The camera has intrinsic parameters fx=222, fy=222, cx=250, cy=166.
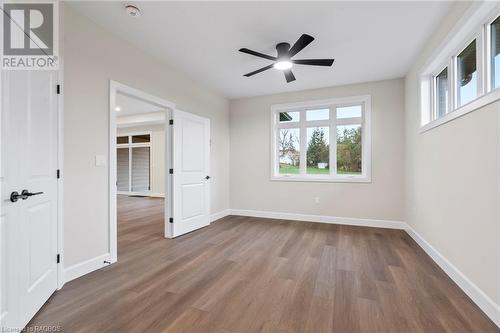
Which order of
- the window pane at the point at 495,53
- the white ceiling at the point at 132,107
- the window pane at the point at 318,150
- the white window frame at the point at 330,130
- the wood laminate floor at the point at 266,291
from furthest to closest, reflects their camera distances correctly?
1. the white ceiling at the point at 132,107
2. the window pane at the point at 318,150
3. the white window frame at the point at 330,130
4. the window pane at the point at 495,53
5. the wood laminate floor at the point at 266,291

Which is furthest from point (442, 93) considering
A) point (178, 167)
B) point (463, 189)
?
point (178, 167)

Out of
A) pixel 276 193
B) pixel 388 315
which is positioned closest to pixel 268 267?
pixel 388 315

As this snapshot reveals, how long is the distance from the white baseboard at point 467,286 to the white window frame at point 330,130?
5.80ft

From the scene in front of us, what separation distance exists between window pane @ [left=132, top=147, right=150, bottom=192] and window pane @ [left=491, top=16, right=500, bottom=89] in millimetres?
9304

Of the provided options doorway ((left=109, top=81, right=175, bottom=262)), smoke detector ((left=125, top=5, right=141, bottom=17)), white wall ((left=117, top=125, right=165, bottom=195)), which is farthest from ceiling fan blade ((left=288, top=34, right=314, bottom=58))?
white wall ((left=117, top=125, right=165, bottom=195))

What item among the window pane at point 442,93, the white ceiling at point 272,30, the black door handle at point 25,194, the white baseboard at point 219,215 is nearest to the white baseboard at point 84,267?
the black door handle at point 25,194

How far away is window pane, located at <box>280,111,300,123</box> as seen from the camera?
16.7ft

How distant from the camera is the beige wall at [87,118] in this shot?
7.57 ft

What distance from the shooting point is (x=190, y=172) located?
161 inches

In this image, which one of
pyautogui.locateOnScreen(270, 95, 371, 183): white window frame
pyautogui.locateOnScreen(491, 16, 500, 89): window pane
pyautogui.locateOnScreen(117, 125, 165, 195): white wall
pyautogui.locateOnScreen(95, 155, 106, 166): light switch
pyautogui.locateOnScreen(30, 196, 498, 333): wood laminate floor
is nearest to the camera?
pyautogui.locateOnScreen(30, 196, 498, 333): wood laminate floor

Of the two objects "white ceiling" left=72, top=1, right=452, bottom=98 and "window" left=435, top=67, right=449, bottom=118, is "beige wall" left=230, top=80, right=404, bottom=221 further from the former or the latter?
"window" left=435, top=67, right=449, bottom=118

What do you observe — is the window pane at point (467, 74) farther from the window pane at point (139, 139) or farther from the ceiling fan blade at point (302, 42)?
the window pane at point (139, 139)

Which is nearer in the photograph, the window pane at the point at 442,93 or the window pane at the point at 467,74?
the window pane at the point at 467,74

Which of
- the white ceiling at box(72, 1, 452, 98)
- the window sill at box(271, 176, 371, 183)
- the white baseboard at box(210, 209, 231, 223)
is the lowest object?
the white baseboard at box(210, 209, 231, 223)
